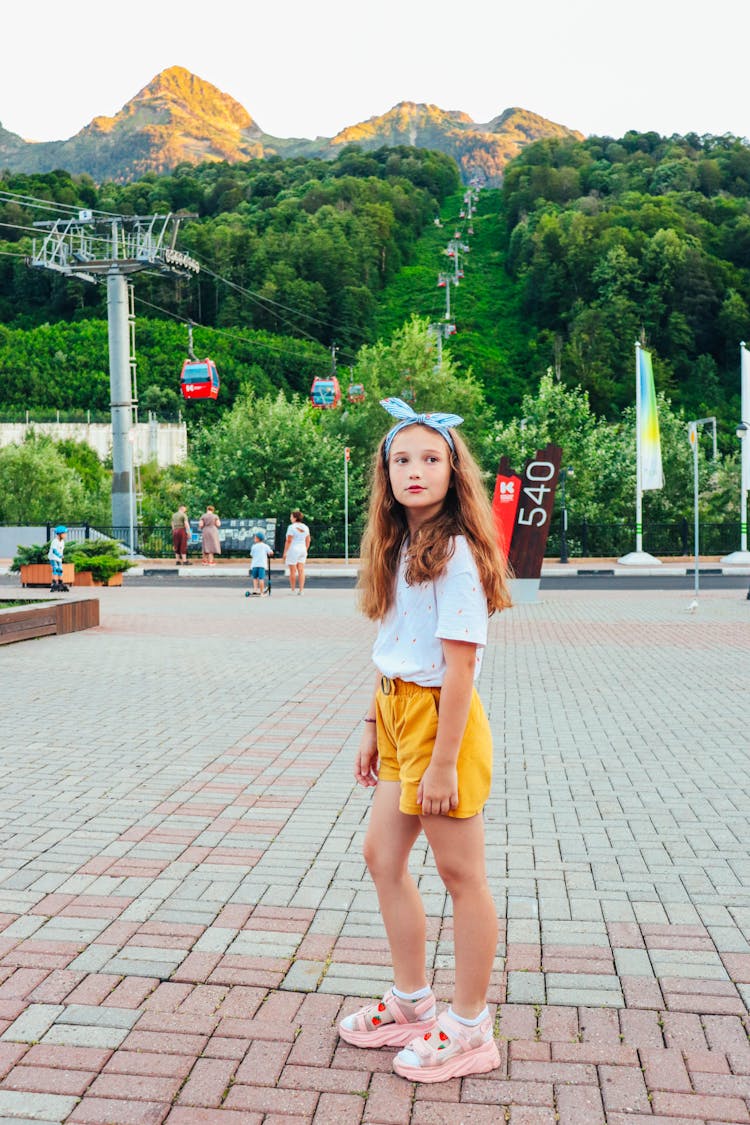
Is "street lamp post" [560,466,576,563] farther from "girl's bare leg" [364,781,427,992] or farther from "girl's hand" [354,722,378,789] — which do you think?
"girl's bare leg" [364,781,427,992]

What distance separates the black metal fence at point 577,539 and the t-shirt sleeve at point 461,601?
3404 cm

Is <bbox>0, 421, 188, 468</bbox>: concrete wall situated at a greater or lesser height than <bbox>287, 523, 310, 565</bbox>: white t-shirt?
greater

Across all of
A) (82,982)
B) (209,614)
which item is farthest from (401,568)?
(209,614)

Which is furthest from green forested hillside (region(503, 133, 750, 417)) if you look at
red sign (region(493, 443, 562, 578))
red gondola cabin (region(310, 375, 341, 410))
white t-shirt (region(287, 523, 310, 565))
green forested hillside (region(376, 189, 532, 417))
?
red sign (region(493, 443, 562, 578))

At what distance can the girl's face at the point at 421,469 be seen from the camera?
2787mm

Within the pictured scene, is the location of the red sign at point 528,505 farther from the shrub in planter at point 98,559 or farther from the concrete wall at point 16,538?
the concrete wall at point 16,538

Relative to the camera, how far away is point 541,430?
4078 cm

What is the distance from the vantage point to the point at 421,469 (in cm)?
279

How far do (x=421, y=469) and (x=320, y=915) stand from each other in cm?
187

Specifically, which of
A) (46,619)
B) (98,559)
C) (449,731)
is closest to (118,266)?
(98,559)

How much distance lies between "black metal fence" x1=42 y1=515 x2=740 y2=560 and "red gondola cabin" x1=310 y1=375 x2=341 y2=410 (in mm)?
5513

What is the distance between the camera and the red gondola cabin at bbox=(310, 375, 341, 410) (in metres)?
42.1

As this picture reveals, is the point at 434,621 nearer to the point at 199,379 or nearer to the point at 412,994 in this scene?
the point at 412,994

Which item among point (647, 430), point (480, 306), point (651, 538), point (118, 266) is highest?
point (480, 306)
